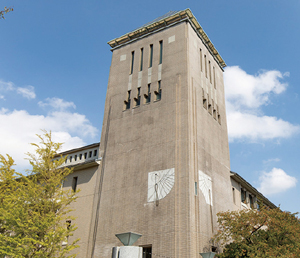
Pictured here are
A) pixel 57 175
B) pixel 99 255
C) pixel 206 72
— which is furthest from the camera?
pixel 206 72

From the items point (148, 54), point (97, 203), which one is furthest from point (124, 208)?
point (148, 54)

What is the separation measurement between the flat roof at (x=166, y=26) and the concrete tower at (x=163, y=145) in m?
0.09

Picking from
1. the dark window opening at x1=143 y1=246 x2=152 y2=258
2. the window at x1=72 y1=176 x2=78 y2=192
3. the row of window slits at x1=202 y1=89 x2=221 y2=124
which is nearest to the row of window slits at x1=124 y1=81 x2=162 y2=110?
the row of window slits at x1=202 y1=89 x2=221 y2=124

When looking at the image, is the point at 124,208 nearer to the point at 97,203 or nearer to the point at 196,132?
the point at 97,203

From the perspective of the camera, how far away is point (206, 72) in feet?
99.8

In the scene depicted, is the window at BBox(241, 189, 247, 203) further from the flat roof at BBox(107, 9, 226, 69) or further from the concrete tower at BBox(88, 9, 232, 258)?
the flat roof at BBox(107, 9, 226, 69)

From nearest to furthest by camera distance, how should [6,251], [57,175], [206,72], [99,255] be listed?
1. [6,251]
2. [57,175]
3. [99,255]
4. [206,72]

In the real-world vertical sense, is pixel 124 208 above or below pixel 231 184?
below

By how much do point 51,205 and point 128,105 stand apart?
11.7 m

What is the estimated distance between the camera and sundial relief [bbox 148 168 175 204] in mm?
22469

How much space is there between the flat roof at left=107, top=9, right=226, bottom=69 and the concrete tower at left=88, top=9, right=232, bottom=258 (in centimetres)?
9

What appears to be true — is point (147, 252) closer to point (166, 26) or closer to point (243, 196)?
point (243, 196)

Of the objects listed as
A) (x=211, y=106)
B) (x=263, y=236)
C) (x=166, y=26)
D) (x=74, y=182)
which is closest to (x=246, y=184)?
(x=211, y=106)

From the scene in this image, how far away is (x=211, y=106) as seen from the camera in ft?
96.4
